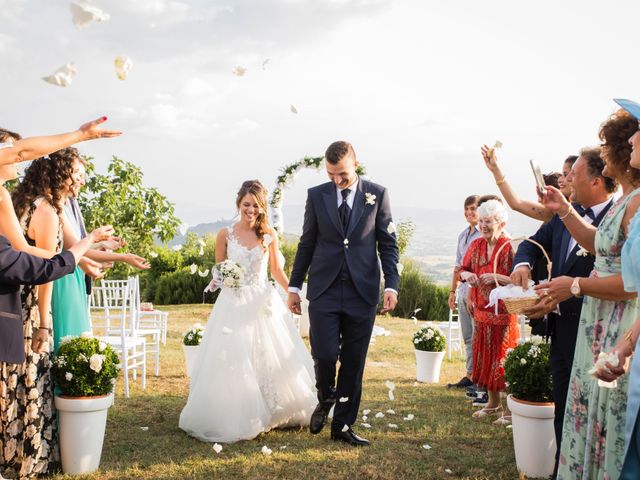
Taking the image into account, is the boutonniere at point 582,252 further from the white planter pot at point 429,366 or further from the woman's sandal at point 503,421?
the white planter pot at point 429,366

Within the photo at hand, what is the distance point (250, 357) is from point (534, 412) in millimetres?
2492

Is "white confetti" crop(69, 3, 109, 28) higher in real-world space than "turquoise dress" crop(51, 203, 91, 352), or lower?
higher

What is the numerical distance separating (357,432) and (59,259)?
315cm

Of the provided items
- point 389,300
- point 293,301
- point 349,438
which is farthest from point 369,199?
point 349,438

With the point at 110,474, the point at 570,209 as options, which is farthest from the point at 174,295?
the point at 570,209

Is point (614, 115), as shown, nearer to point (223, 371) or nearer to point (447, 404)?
point (223, 371)

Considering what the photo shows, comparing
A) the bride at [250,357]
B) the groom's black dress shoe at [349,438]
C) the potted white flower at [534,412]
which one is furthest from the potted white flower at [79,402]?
the potted white flower at [534,412]

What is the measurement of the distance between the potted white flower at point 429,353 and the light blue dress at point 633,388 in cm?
607

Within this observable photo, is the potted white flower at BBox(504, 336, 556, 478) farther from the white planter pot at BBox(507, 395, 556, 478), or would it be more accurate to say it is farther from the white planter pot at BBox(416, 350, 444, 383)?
the white planter pot at BBox(416, 350, 444, 383)

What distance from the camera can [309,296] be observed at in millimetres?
5461

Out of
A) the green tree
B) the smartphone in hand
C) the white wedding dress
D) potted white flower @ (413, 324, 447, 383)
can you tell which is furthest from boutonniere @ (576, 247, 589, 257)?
the green tree

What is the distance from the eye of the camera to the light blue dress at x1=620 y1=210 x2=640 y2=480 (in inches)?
90.7

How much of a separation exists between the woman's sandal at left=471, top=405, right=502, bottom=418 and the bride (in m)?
1.75

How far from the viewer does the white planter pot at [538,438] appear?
15.0 feet
